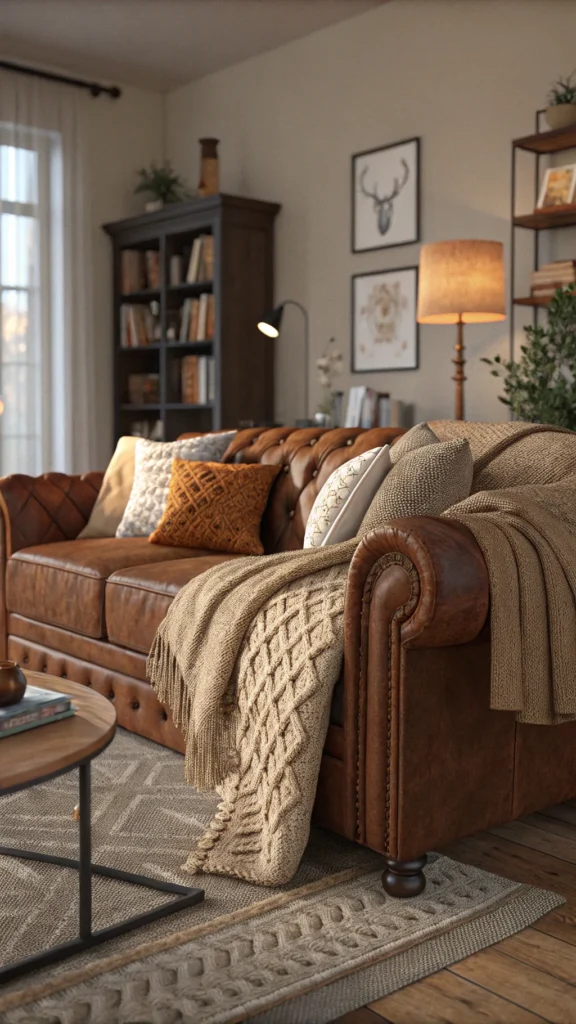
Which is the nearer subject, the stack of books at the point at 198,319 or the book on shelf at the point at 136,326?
the stack of books at the point at 198,319

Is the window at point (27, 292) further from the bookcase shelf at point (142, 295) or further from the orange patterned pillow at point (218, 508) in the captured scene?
the orange patterned pillow at point (218, 508)

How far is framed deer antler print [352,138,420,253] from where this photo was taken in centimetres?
468

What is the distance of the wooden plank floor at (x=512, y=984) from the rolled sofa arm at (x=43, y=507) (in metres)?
2.12

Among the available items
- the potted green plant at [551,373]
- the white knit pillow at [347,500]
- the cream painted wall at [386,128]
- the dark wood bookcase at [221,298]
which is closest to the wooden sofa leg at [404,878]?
the white knit pillow at [347,500]

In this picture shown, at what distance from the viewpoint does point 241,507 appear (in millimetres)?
3174

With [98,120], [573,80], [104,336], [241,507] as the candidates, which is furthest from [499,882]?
[98,120]

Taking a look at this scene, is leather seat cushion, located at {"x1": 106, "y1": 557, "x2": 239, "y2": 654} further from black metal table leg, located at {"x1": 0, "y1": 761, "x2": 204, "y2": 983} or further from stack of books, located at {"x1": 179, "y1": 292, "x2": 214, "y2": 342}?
stack of books, located at {"x1": 179, "y1": 292, "x2": 214, "y2": 342}

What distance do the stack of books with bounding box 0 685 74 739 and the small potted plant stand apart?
3135 mm

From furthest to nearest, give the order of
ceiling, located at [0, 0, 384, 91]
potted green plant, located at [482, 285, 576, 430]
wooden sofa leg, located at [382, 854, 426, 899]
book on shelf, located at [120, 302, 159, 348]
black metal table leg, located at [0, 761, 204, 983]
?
book on shelf, located at [120, 302, 159, 348], ceiling, located at [0, 0, 384, 91], potted green plant, located at [482, 285, 576, 430], wooden sofa leg, located at [382, 854, 426, 899], black metal table leg, located at [0, 761, 204, 983]

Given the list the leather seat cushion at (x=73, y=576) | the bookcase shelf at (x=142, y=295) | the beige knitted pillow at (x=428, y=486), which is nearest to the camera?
the beige knitted pillow at (x=428, y=486)

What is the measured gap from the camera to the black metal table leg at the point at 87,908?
167 cm

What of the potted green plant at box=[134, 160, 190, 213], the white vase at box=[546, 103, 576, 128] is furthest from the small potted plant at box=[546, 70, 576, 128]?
the potted green plant at box=[134, 160, 190, 213]

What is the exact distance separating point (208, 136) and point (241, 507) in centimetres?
340

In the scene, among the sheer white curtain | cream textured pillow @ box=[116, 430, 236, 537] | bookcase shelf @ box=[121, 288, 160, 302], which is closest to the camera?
cream textured pillow @ box=[116, 430, 236, 537]
